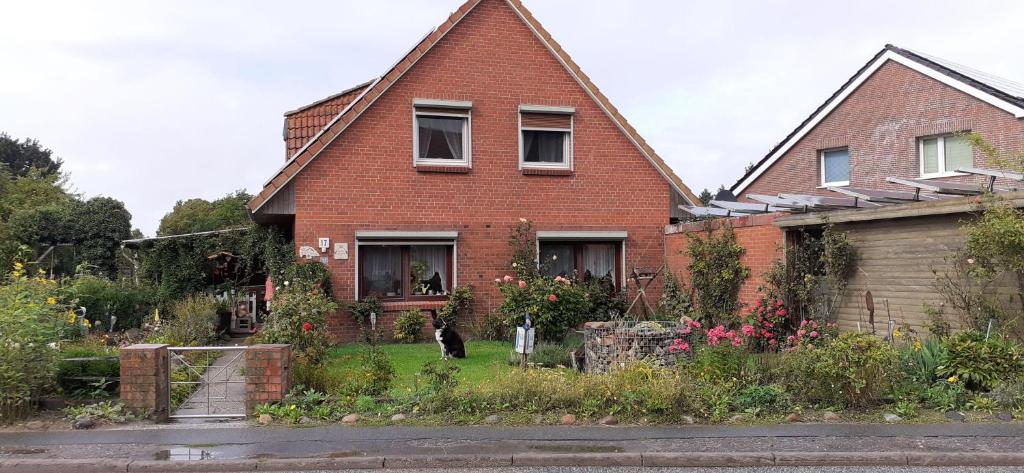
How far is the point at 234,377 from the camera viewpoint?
35.8 feet

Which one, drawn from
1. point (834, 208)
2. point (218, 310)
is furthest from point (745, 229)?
point (218, 310)

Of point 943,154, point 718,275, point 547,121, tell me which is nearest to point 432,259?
point 547,121

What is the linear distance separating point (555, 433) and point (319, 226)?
8580 millimetres

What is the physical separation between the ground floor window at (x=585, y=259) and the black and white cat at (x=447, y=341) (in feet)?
13.8

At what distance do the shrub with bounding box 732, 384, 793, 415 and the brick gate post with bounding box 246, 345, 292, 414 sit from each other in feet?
17.1

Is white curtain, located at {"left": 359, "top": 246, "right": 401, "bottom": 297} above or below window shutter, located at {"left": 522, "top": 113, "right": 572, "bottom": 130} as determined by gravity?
below

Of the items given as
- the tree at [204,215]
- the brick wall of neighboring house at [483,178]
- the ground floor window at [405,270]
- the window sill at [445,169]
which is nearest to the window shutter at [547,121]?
the brick wall of neighboring house at [483,178]

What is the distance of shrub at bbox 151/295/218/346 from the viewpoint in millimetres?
13391

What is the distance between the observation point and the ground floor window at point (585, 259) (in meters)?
16.3

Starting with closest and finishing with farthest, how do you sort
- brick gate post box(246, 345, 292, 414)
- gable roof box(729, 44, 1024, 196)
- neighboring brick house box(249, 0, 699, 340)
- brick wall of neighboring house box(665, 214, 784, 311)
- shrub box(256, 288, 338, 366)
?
brick gate post box(246, 345, 292, 414) < shrub box(256, 288, 338, 366) < brick wall of neighboring house box(665, 214, 784, 311) < neighboring brick house box(249, 0, 699, 340) < gable roof box(729, 44, 1024, 196)

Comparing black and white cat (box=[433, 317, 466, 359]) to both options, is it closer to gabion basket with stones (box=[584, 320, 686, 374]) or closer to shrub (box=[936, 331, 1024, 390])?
gabion basket with stones (box=[584, 320, 686, 374])

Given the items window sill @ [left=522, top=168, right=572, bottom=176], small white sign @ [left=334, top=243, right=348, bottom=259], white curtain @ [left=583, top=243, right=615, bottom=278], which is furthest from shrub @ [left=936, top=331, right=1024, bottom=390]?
small white sign @ [left=334, top=243, right=348, bottom=259]

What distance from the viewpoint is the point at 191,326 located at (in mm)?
14258

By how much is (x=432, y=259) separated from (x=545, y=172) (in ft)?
10.2
